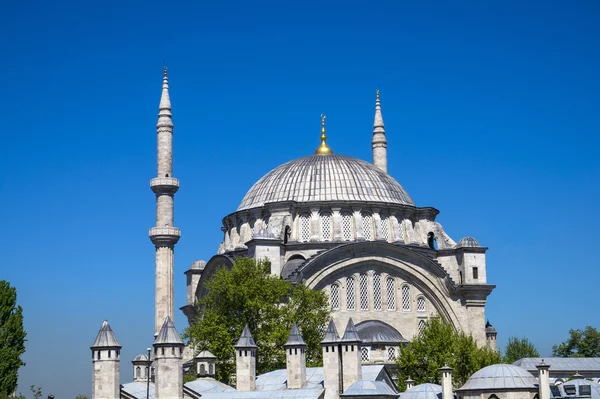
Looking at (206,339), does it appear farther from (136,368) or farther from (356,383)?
(356,383)

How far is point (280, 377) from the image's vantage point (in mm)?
44375

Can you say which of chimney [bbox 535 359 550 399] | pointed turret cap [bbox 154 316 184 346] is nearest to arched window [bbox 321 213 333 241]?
pointed turret cap [bbox 154 316 184 346]

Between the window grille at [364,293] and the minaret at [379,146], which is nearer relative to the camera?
the window grille at [364,293]

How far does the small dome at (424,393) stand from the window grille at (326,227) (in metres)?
18.7

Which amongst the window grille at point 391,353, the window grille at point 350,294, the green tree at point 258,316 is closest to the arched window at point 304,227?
the window grille at point 350,294

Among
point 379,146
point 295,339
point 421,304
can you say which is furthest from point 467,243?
point 295,339

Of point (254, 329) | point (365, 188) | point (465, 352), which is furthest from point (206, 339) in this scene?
point (365, 188)

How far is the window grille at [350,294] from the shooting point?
56.9m

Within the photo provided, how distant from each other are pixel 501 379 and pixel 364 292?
1938cm

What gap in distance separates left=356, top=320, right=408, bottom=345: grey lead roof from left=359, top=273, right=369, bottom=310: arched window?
2.80 ft

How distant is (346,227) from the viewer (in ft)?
196

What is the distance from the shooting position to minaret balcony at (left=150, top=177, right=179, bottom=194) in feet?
196

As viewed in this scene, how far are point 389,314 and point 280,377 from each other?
550 inches

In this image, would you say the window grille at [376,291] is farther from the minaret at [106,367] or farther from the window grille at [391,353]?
the minaret at [106,367]
